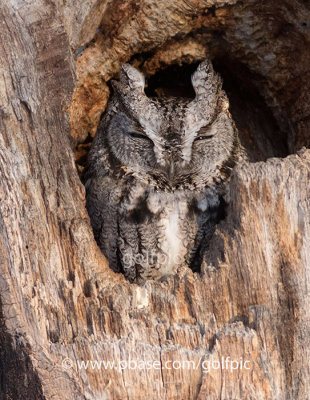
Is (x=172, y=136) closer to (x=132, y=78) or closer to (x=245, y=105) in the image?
(x=132, y=78)

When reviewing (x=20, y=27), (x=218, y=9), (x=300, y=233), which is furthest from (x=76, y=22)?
(x=300, y=233)

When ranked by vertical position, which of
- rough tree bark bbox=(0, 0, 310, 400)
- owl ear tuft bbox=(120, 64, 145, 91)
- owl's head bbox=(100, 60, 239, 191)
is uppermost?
owl ear tuft bbox=(120, 64, 145, 91)

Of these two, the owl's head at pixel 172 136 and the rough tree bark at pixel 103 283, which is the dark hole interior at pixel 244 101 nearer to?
the owl's head at pixel 172 136

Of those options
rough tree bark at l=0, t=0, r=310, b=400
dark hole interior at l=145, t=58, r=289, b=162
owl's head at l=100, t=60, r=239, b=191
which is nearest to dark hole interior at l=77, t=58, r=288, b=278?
dark hole interior at l=145, t=58, r=289, b=162

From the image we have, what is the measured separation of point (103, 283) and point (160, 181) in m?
0.57

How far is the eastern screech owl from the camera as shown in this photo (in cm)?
229

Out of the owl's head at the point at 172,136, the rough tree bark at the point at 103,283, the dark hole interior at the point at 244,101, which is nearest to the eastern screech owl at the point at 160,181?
the owl's head at the point at 172,136

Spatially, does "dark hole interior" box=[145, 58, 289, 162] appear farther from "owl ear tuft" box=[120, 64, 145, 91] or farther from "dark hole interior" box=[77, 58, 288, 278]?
"owl ear tuft" box=[120, 64, 145, 91]

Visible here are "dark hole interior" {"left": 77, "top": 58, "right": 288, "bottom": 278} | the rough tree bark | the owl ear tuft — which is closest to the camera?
the rough tree bark

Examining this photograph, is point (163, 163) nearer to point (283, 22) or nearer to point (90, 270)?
point (90, 270)

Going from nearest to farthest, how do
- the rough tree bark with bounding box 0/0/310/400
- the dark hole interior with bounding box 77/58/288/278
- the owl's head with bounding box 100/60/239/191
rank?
the rough tree bark with bounding box 0/0/310/400 < the owl's head with bounding box 100/60/239/191 < the dark hole interior with bounding box 77/58/288/278

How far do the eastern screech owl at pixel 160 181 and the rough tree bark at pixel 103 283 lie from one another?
0.30 metres

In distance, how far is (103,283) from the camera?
6.38 ft

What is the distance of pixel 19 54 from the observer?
203 cm
